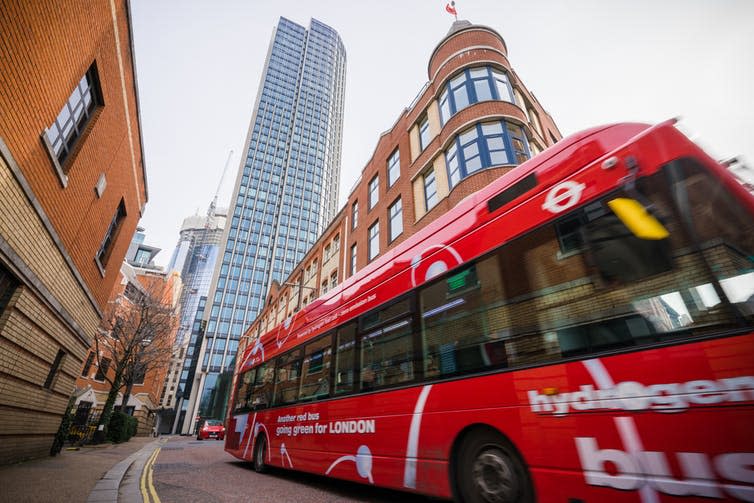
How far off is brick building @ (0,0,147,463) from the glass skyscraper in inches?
2063

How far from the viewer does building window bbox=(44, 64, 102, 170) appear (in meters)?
6.21

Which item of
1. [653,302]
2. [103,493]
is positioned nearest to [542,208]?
[653,302]

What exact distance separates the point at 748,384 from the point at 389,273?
4.05 metres

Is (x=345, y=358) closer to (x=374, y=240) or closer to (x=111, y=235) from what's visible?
(x=111, y=235)

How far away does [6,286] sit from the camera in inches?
219

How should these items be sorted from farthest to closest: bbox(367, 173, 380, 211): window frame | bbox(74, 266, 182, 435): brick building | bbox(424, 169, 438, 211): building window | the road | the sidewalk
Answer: bbox(74, 266, 182, 435): brick building, bbox(367, 173, 380, 211): window frame, bbox(424, 169, 438, 211): building window, the road, the sidewalk

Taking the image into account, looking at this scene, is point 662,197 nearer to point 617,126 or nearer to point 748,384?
point 617,126

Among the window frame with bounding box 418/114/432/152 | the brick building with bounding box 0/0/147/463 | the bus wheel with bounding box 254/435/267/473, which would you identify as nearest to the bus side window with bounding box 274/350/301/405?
the bus wheel with bounding box 254/435/267/473

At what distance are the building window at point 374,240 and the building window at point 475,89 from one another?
6.68 meters

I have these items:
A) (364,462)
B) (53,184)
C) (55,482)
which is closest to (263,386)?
(55,482)

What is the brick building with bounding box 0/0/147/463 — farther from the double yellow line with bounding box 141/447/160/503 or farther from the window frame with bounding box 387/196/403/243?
the window frame with bounding box 387/196/403/243

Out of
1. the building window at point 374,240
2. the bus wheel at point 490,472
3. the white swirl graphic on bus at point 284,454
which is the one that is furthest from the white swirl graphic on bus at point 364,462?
the building window at point 374,240

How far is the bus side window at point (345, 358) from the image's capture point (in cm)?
546

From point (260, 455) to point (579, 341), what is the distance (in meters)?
8.21
